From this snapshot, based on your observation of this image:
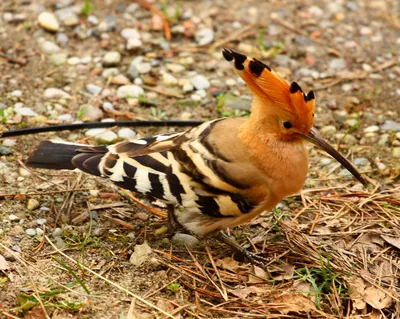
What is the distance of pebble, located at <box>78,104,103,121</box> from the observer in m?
3.73

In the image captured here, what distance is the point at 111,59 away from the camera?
163 inches

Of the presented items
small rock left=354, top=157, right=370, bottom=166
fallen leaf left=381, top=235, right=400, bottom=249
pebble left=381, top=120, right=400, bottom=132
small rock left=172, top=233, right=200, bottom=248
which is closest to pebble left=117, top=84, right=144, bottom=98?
small rock left=172, top=233, right=200, bottom=248

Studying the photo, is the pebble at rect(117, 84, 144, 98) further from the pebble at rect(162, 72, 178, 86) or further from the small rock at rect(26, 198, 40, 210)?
the small rock at rect(26, 198, 40, 210)

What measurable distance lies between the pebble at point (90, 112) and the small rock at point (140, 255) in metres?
1.12

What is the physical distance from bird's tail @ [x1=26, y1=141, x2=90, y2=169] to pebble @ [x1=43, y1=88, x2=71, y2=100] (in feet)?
2.89

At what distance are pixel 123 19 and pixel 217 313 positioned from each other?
2554mm

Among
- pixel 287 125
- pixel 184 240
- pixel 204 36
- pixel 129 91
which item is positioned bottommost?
pixel 184 240

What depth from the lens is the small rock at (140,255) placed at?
2.80 meters

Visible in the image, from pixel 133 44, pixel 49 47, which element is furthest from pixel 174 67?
pixel 49 47

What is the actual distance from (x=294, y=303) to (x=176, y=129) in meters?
1.46

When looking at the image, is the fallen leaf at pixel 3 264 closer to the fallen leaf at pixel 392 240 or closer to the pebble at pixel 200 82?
the fallen leaf at pixel 392 240

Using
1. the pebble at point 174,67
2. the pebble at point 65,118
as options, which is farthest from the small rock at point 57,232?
the pebble at point 174,67

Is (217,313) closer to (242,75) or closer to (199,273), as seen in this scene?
(199,273)

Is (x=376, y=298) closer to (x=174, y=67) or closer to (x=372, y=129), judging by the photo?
(x=372, y=129)
